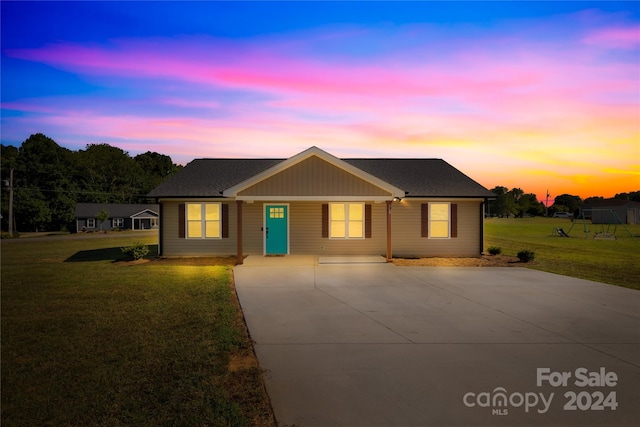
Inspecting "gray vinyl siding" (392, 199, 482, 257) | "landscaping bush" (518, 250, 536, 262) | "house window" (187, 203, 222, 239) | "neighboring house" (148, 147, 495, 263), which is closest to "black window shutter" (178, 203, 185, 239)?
"neighboring house" (148, 147, 495, 263)

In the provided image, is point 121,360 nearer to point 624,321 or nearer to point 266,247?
point 624,321

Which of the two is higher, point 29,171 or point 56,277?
point 29,171

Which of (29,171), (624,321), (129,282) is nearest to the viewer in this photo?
(624,321)

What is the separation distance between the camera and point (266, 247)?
17969 millimetres

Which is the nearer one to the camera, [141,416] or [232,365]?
[141,416]

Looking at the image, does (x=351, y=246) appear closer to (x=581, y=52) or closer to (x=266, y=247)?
(x=266, y=247)

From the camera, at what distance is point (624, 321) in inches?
295

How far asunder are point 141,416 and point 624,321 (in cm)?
856

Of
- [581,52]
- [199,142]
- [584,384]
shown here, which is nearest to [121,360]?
[584,384]

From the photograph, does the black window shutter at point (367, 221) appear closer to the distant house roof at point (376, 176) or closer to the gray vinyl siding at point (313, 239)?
the gray vinyl siding at point (313, 239)

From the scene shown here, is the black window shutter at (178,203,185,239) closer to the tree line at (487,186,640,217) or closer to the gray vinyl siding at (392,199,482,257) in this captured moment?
the gray vinyl siding at (392,199,482,257)

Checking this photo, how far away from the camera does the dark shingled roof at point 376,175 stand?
715 inches

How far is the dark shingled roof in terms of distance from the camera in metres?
18.2

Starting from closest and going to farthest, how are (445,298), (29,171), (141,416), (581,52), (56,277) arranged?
(141,416)
(445,298)
(56,277)
(581,52)
(29,171)
